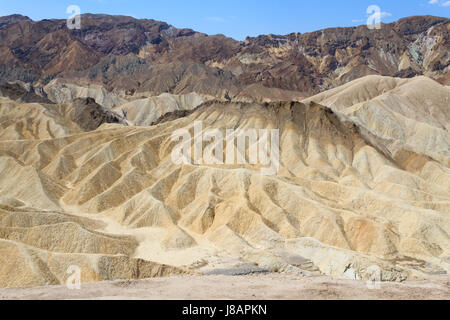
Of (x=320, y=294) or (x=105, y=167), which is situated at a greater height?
(x=105, y=167)

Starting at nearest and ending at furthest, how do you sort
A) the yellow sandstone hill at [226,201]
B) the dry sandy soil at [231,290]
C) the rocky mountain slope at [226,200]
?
the dry sandy soil at [231,290]
the rocky mountain slope at [226,200]
the yellow sandstone hill at [226,201]

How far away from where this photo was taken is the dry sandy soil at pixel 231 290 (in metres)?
26.6

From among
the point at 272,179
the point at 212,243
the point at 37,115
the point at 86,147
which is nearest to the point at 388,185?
the point at 272,179

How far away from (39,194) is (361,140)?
5714cm

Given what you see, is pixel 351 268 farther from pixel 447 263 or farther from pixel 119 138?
pixel 119 138

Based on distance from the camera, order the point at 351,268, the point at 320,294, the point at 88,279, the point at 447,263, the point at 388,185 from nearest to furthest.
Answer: the point at 320,294, the point at 88,279, the point at 351,268, the point at 447,263, the point at 388,185

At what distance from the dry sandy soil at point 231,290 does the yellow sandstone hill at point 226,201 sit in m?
4.89

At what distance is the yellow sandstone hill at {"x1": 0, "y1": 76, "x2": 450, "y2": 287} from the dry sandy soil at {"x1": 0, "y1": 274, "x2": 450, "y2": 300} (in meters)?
4.89

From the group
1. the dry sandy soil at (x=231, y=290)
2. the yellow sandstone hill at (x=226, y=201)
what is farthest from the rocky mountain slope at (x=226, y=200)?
the dry sandy soil at (x=231, y=290)

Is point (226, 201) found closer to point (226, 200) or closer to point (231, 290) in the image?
point (226, 200)

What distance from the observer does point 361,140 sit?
273 ft

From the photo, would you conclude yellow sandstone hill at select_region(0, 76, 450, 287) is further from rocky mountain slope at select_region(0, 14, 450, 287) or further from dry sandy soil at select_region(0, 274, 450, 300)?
dry sandy soil at select_region(0, 274, 450, 300)

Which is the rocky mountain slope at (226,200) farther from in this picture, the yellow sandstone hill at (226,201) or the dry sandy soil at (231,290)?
the dry sandy soil at (231,290)
